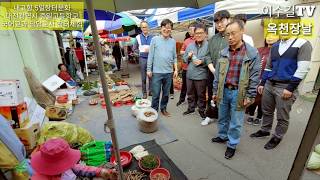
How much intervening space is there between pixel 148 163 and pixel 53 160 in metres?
1.32

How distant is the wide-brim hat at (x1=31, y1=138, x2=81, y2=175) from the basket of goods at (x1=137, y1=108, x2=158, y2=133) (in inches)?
86.6

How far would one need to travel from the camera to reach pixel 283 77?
3061 mm

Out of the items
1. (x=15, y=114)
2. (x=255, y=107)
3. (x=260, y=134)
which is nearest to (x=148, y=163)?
(x=15, y=114)

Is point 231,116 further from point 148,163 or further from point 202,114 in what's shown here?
point 202,114

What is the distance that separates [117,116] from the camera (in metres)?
5.04

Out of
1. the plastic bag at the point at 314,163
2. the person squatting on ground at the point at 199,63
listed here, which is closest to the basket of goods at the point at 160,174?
the plastic bag at the point at 314,163

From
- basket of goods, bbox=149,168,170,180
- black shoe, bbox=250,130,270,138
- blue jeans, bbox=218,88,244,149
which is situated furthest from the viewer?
black shoe, bbox=250,130,270,138

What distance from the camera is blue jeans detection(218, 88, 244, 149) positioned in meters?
2.99

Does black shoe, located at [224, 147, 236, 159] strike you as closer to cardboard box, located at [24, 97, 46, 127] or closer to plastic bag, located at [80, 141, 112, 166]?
plastic bag, located at [80, 141, 112, 166]

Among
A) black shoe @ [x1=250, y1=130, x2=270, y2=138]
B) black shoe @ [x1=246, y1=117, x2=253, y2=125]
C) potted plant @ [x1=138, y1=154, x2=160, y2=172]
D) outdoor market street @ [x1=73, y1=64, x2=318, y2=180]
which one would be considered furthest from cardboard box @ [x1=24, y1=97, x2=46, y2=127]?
black shoe @ [x1=246, y1=117, x2=253, y2=125]

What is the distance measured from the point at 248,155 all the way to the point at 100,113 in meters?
3.46

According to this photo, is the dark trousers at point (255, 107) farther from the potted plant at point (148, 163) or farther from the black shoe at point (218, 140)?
the potted plant at point (148, 163)

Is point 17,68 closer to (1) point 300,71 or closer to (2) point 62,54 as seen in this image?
(1) point 300,71

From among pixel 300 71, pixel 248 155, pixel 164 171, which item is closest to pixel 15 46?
pixel 164 171
